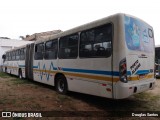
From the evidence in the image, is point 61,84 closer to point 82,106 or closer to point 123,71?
point 82,106

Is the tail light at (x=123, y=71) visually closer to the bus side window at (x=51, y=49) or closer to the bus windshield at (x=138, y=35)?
the bus windshield at (x=138, y=35)

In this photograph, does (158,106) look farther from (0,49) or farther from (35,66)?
(0,49)

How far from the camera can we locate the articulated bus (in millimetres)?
5363

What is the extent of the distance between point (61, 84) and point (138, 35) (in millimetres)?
4253

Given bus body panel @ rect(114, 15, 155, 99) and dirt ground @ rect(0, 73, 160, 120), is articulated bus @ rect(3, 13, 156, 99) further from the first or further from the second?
dirt ground @ rect(0, 73, 160, 120)

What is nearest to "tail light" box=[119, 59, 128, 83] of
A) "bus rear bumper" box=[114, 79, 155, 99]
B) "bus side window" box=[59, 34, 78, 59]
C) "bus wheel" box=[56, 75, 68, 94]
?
"bus rear bumper" box=[114, 79, 155, 99]

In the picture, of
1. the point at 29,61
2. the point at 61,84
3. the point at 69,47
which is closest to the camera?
the point at 69,47

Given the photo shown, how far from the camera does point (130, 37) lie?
562 cm

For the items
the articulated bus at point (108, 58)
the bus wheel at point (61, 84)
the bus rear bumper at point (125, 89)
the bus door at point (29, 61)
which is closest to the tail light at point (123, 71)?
the articulated bus at point (108, 58)

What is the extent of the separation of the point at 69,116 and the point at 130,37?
308 cm

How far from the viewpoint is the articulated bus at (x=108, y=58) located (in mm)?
5363

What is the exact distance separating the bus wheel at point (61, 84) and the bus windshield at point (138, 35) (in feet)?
11.7

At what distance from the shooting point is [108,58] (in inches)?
221

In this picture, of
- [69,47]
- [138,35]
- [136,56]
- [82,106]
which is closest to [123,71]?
[136,56]
